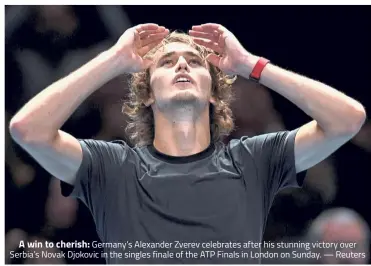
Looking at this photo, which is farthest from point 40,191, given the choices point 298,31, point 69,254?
point 298,31

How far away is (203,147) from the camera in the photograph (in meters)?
1.14

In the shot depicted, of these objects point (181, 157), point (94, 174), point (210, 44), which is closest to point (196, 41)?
point (210, 44)

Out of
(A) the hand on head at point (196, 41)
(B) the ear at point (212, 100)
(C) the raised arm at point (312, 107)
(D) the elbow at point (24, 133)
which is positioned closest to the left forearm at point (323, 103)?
(C) the raised arm at point (312, 107)

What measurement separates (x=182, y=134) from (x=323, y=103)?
30cm

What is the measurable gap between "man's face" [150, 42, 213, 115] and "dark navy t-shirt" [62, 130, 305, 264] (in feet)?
0.38

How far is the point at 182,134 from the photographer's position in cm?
114

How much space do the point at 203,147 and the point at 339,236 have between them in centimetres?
37

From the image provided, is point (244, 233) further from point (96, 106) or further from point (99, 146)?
point (96, 106)

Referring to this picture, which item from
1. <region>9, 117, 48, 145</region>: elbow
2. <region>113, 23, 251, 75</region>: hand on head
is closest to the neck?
<region>113, 23, 251, 75</region>: hand on head

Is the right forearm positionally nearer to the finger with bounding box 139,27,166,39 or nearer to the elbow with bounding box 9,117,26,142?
the elbow with bounding box 9,117,26,142

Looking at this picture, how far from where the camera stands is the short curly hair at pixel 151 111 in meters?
1.22

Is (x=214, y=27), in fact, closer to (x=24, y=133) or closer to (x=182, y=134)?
(x=182, y=134)

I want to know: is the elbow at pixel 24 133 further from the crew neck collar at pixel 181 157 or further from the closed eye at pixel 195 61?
the closed eye at pixel 195 61

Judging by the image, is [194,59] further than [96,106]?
No
